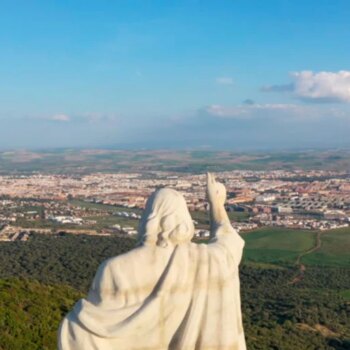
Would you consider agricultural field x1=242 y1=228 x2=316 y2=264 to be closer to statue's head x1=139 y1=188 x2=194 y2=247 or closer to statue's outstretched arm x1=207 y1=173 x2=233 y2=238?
statue's outstretched arm x1=207 y1=173 x2=233 y2=238

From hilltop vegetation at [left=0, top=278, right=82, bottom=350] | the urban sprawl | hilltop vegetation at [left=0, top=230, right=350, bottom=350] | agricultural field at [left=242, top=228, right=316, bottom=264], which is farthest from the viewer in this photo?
the urban sprawl

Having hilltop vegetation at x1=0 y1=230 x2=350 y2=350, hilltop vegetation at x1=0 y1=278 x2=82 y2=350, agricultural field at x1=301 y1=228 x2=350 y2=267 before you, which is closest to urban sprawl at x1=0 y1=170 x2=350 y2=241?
agricultural field at x1=301 y1=228 x2=350 y2=267

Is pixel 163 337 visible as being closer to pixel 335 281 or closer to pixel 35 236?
pixel 335 281

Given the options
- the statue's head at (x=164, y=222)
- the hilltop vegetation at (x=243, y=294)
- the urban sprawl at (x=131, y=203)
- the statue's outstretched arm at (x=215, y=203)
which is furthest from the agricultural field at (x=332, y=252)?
the statue's head at (x=164, y=222)

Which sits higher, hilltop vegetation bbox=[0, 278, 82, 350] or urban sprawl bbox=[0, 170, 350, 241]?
hilltop vegetation bbox=[0, 278, 82, 350]

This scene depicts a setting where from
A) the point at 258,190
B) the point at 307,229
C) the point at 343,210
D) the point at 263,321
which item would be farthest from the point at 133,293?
the point at 258,190

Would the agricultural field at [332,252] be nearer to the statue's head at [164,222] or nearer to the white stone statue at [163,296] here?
the white stone statue at [163,296]
